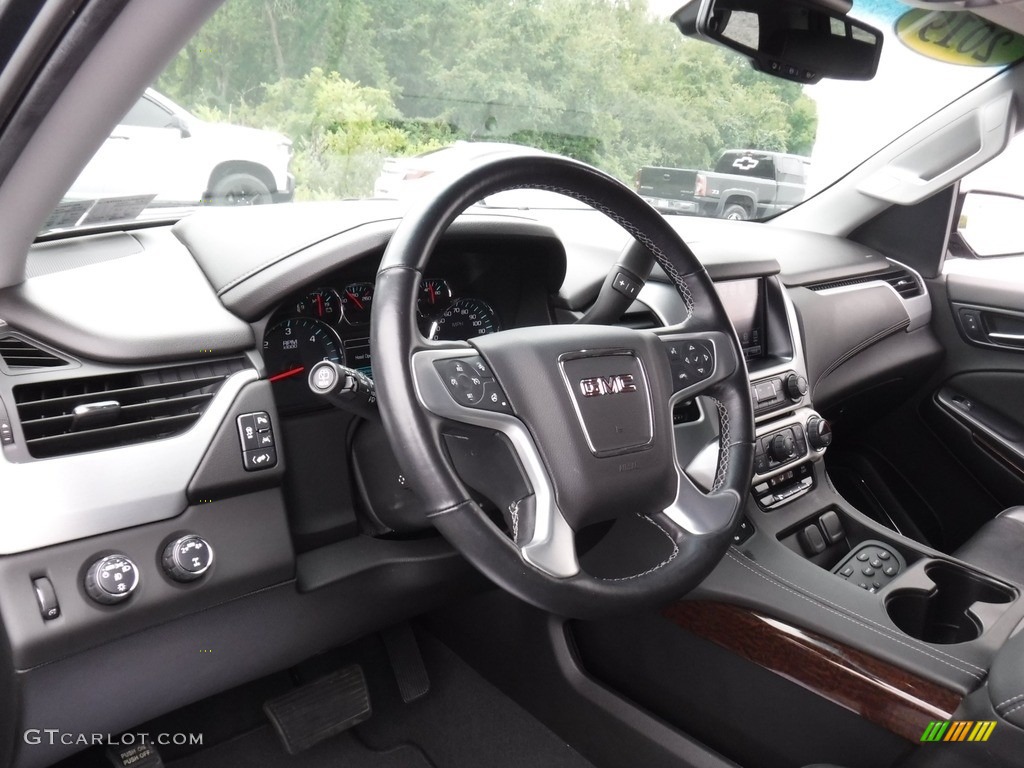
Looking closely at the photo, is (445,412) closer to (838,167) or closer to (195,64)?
(195,64)

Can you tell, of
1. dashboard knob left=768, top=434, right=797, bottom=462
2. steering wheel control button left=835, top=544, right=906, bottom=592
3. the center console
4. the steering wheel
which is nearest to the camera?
the steering wheel

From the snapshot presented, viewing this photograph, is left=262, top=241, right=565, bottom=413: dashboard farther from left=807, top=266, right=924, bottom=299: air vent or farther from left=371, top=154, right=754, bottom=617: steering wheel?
left=807, top=266, right=924, bottom=299: air vent

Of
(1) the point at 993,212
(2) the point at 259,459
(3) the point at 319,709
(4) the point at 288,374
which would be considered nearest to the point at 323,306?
(4) the point at 288,374

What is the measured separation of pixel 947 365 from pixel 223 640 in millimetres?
2502

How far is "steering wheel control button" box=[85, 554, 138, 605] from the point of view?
136cm

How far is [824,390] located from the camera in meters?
2.51

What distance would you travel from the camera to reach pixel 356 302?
1.79 metres

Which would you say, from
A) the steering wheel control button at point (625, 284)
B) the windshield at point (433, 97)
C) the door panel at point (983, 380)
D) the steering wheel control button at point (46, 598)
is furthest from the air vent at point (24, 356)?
the door panel at point (983, 380)

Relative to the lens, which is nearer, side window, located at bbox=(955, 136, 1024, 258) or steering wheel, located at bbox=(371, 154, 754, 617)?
steering wheel, located at bbox=(371, 154, 754, 617)

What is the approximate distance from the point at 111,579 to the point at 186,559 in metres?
0.12

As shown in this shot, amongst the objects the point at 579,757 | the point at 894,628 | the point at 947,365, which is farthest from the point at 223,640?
the point at 947,365

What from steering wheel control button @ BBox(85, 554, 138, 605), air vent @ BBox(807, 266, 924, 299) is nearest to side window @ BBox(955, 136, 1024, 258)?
air vent @ BBox(807, 266, 924, 299)

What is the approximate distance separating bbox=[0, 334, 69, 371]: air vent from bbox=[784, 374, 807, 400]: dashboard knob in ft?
5.25

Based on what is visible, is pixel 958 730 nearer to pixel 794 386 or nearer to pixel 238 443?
pixel 794 386
